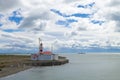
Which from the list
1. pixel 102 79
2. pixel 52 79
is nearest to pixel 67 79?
pixel 52 79

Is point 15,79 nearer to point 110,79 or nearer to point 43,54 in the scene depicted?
point 110,79

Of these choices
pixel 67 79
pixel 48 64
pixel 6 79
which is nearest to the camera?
pixel 6 79

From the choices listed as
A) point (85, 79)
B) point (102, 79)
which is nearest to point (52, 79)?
point (85, 79)

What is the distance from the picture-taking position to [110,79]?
68438mm

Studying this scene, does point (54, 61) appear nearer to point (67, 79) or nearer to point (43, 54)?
point (43, 54)

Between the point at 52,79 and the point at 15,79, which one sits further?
the point at 52,79

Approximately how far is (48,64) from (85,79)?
165 ft

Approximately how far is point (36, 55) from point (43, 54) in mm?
3443

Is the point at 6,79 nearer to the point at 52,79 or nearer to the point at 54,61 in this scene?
the point at 52,79

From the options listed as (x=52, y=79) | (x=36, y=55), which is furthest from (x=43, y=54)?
(x=52, y=79)

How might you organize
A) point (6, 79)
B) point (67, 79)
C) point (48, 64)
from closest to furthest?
point (6, 79), point (67, 79), point (48, 64)

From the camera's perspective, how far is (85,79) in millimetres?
67750

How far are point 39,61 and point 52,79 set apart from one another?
4939 cm

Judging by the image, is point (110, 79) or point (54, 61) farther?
point (54, 61)
